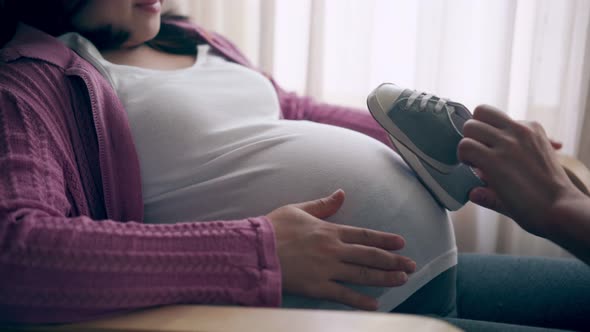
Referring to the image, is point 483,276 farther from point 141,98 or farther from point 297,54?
point 297,54

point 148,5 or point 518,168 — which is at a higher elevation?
point 148,5

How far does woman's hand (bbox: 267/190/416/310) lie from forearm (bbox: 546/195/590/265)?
200mm

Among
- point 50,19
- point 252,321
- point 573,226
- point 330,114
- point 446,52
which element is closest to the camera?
point 252,321

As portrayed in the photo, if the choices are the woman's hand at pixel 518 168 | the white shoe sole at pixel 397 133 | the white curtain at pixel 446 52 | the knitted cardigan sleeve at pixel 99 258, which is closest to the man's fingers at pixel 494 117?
the woman's hand at pixel 518 168

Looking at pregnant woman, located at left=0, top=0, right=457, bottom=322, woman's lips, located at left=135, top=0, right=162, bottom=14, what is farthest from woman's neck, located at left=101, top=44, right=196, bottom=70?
woman's lips, located at left=135, top=0, right=162, bottom=14

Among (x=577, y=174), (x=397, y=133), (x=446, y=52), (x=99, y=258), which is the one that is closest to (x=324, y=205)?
(x=397, y=133)

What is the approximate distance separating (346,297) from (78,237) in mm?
347

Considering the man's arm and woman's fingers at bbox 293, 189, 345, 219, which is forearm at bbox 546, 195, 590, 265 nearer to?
the man's arm

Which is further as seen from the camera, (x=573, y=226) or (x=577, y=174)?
(x=577, y=174)

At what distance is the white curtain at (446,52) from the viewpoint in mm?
1400

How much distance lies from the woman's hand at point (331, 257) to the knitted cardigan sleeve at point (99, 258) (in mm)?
35

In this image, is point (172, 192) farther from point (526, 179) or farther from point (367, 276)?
point (526, 179)

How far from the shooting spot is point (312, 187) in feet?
2.61

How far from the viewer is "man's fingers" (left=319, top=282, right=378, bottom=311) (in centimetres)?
67
